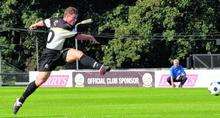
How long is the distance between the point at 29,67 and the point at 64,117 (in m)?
54.3

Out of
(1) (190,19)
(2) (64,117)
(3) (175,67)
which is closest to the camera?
(2) (64,117)

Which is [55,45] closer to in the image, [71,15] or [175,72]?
[71,15]

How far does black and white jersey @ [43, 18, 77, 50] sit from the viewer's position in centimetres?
1658

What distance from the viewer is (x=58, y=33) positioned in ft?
54.5

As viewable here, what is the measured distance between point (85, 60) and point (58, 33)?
0.97 metres

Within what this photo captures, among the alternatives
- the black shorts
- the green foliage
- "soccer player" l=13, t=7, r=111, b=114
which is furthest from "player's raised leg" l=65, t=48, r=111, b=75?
the green foliage

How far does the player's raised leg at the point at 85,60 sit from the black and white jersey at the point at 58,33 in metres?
0.31

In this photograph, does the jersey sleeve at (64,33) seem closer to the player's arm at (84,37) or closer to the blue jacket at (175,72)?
the player's arm at (84,37)

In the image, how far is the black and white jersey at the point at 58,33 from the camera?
16578 millimetres

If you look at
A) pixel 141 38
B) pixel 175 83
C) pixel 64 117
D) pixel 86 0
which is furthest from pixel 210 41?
pixel 64 117

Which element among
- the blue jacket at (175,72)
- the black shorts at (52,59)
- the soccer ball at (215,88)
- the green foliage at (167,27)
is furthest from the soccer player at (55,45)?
the green foliage at (167,27)

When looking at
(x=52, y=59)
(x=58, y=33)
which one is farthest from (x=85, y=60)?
(x=58, y=33)

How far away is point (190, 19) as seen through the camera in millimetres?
60500

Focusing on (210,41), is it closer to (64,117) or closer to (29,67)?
(29,67)
